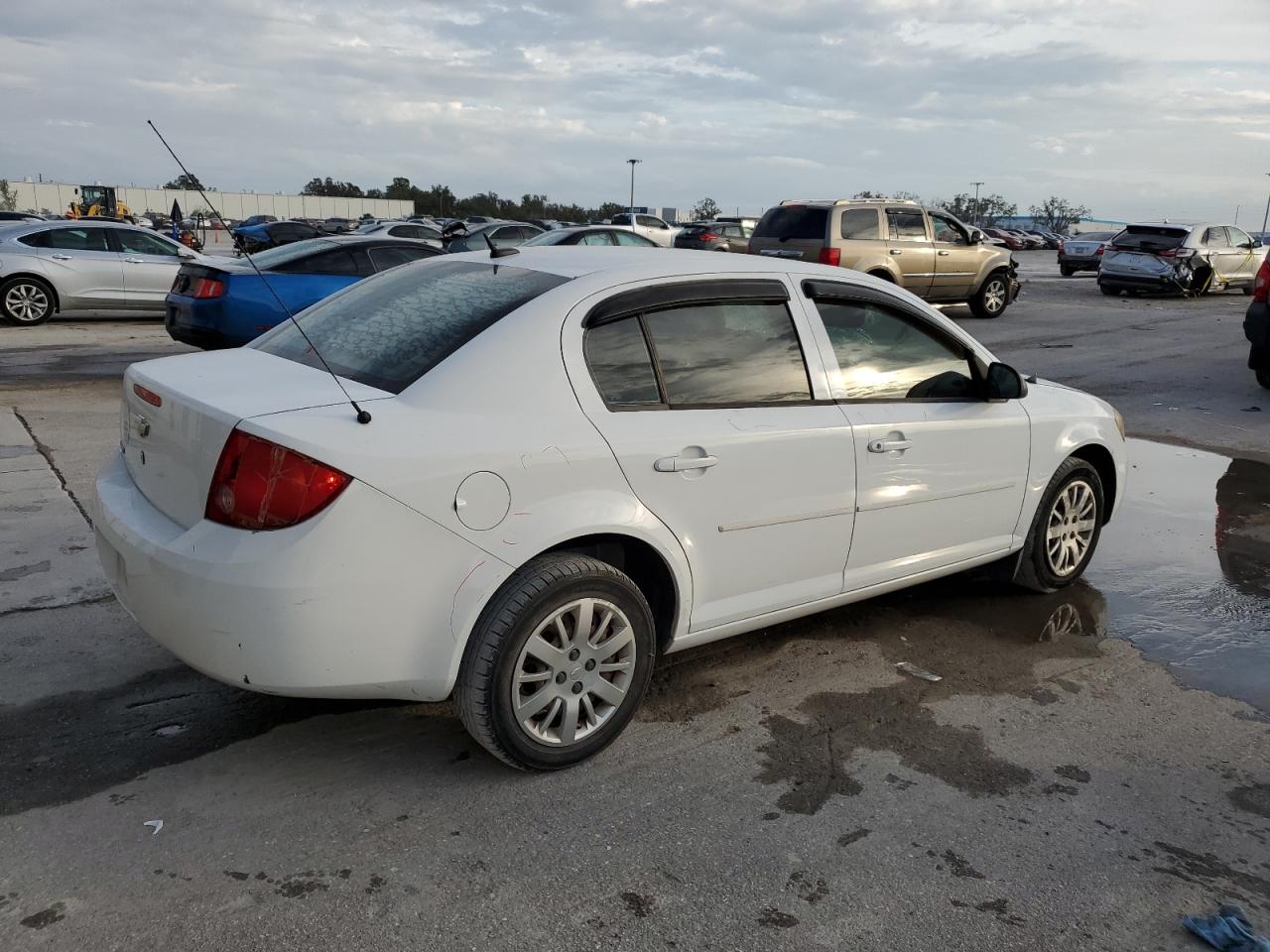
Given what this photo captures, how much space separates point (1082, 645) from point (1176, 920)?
6.70ft

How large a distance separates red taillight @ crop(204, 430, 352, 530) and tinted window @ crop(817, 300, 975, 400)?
2.11 m

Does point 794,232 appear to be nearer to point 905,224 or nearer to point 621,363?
point 905,224

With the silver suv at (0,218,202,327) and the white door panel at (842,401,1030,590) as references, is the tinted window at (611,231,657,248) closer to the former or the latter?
the silver suv at (0,218,202,327)

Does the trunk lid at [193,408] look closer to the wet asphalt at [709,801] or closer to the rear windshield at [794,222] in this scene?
the wet asphalt at [709,801]

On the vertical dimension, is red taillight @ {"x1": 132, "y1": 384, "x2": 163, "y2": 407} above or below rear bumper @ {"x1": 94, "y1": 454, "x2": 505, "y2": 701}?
above

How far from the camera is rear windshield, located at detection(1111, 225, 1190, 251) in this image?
76.2 ft

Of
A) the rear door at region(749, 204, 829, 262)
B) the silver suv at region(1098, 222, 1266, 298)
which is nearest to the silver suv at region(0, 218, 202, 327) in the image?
the rear door at region(749, 204, 829, 262)

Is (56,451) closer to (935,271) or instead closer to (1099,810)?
(1099,810)

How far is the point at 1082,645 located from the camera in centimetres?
473

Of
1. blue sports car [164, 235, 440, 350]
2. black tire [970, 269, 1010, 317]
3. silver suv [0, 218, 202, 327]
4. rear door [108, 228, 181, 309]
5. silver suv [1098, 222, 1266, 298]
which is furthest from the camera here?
silver suv [1098, 222, 1266, 298]

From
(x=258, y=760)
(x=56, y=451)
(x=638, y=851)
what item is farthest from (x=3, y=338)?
(x=638, y=851)

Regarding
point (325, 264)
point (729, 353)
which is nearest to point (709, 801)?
point (729, 353)

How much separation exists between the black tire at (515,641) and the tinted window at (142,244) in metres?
14.5

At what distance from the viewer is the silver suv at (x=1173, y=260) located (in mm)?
23000
